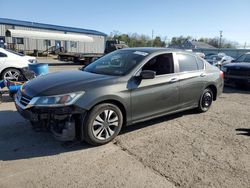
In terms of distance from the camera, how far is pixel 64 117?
3.66 metres

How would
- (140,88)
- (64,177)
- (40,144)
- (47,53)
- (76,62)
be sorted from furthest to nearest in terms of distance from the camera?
(47,53) → (76,62) → (140,88) → (40,144) → (64,177)

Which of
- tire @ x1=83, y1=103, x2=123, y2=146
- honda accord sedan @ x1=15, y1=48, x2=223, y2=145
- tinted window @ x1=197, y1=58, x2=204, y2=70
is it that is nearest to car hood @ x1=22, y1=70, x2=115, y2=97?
honda accord sedan @ x1=15, y1=48, x2=223, y2=145

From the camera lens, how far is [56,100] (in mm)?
3674

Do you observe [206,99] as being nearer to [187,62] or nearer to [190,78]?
[190,78]

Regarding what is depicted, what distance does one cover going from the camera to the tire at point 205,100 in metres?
6.00

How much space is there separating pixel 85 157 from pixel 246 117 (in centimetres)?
431

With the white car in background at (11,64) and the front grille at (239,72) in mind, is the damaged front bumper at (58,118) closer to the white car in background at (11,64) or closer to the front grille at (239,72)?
the white car in background at (11,64)

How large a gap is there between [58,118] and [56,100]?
0.28 m

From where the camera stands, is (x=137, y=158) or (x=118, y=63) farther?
(x=118, y=63)

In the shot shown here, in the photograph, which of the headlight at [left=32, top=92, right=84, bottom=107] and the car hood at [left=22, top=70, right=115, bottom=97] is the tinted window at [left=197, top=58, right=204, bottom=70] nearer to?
the car hood at [left=22, top=70, right=115, bottom=97]

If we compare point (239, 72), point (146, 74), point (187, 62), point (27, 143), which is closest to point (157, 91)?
point (146, 74)

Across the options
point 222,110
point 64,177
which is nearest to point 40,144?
point 64,177

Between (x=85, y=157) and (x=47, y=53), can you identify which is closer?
(x=85, y=157)

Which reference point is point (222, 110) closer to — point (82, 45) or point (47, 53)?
point (47, 53)
